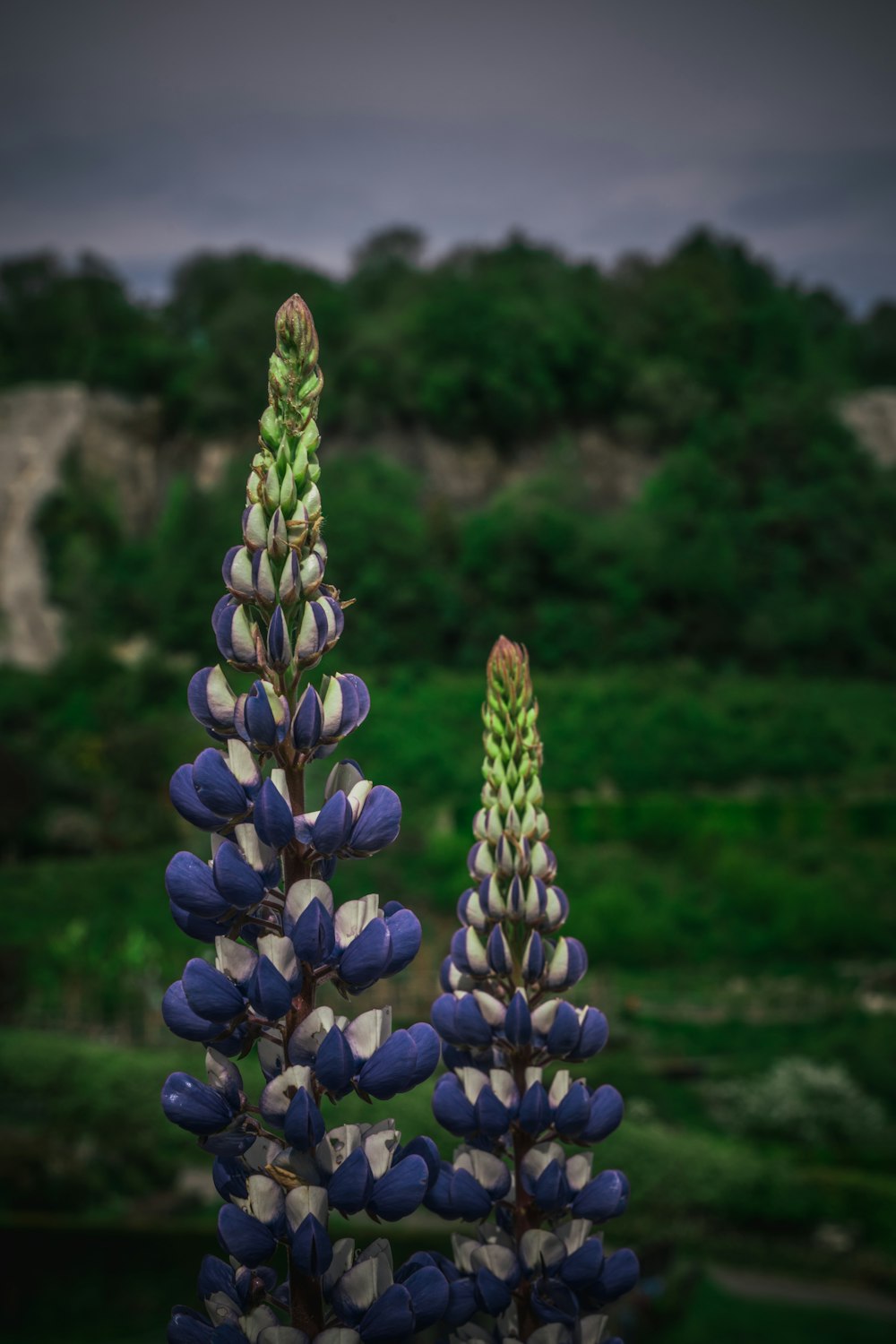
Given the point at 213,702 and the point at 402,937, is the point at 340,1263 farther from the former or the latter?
the point at 213,702

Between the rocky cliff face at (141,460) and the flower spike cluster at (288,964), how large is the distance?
2562 cm

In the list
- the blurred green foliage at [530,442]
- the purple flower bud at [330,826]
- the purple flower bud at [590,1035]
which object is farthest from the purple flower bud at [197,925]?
the blurred green foliage at [530,442]

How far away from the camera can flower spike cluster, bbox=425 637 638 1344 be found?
2227 mm

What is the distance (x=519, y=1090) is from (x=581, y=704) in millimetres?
18469

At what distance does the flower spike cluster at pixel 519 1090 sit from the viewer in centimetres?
223

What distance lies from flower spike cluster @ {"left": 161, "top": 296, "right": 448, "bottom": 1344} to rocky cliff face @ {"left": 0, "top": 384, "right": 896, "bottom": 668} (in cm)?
2562

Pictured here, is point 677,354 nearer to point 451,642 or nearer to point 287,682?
point 451,642

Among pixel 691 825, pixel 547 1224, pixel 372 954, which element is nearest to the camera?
pixel 372 954

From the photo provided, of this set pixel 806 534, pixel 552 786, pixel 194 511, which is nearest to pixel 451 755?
pixel 552 786

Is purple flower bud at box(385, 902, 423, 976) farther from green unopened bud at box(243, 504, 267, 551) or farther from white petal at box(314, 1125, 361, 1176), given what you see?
green unopened bud at box(243, 504, 267, 551)

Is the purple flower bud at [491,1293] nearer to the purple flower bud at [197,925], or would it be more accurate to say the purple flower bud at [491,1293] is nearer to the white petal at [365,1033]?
the white petal at [365,1033]

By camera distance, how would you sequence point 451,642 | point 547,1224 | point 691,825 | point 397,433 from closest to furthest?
point 547,1224 → point 691,825 → point 451,642 → point 397,433

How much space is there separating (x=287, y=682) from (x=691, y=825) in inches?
631

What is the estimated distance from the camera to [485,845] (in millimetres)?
2447
